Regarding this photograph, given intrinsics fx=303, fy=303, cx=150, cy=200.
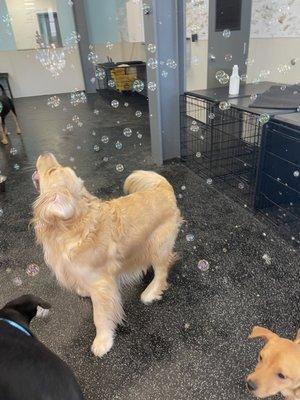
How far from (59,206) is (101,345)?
0.87 metres

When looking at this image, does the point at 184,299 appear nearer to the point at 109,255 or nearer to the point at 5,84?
the point at 109,255

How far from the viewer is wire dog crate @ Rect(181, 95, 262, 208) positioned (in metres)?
3.26

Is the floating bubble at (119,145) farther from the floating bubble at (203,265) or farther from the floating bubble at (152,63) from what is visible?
the floating bubble at (203,265)

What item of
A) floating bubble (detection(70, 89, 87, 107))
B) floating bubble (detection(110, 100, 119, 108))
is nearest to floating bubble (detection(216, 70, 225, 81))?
floating bubble (detection(110, 100, 119, 108))

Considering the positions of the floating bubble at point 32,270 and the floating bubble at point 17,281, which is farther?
the floating bubble at point 32,270

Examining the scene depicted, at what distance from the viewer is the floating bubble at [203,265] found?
2264 mm

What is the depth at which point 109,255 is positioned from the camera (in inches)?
67.4

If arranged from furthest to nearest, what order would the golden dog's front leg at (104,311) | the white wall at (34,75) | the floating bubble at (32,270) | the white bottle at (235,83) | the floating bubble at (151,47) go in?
the white wall at (34,75) → the floating bubble at (151,47) → the white bottle at (235,83) → the floating bubble at (32,270) → the golden dog's front leg at (104,311)

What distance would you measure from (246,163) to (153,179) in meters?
1.81

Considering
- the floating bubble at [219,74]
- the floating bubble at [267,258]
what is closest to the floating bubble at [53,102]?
the floating bubble at [219,74]

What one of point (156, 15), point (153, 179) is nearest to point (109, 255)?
point (153, 179)

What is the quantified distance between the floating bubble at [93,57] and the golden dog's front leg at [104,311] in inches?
403

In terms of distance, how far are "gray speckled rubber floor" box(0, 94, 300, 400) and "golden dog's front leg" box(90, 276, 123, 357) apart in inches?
2.1

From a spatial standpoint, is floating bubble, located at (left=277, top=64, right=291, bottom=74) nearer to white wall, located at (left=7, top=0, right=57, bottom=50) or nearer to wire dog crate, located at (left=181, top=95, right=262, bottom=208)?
wire dog crate, located at (left=181, top=95, right=262, bottom=208)
